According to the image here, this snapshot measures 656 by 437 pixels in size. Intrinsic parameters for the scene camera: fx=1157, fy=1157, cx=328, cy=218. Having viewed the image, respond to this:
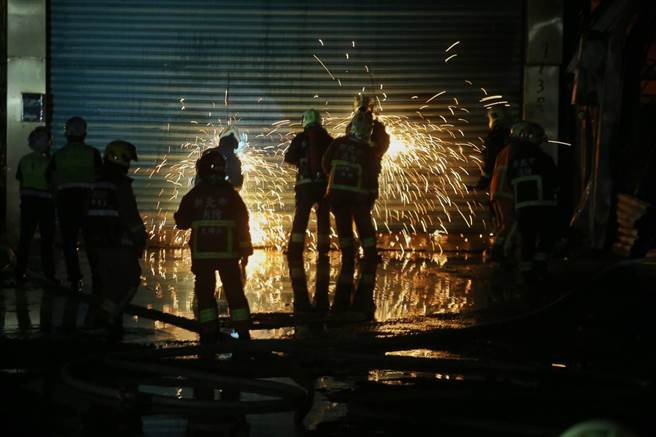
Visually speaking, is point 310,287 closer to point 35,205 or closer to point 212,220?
point 35,205

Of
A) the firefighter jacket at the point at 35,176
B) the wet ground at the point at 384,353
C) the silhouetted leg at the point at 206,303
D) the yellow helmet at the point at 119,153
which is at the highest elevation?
the yellow helmet at the point at 119,153

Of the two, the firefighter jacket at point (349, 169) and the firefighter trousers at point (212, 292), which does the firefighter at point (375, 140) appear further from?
the firefighter trousers at point (212, 292)

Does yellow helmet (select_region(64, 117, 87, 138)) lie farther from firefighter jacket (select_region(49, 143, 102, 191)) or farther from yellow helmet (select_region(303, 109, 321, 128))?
yellow helmet (select_region(303, 109, 321, 128))

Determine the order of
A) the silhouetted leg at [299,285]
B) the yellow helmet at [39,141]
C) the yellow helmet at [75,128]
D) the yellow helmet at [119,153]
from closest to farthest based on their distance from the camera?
1. the yellow helmet at [119,153]
2. the silhouetted leg at [299,285]
3. the yellow helmet at [75,128]
4. the yellow helmet at [39,141]

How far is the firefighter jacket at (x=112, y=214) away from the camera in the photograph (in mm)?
9391

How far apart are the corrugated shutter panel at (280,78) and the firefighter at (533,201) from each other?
4.67 m

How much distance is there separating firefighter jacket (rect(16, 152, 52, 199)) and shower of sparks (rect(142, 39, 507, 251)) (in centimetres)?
465

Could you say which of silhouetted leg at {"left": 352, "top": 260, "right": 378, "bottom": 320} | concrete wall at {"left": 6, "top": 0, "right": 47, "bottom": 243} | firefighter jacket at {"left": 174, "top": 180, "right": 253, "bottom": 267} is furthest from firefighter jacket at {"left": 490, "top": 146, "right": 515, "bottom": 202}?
concrete wall at {"left": 6, "top": 0, "right": 47, "bottom": 243}

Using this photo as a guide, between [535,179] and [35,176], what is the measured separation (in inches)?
207

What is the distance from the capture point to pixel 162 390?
691 cm

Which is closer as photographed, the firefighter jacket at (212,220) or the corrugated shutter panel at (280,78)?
the firefighter jacket at (212,220)

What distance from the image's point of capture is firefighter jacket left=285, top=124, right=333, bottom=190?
13.9m

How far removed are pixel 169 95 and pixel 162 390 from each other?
1055 centimetres

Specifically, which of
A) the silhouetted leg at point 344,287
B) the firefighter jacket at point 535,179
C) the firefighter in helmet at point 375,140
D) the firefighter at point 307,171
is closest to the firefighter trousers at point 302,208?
the firefighter at point 307,171
